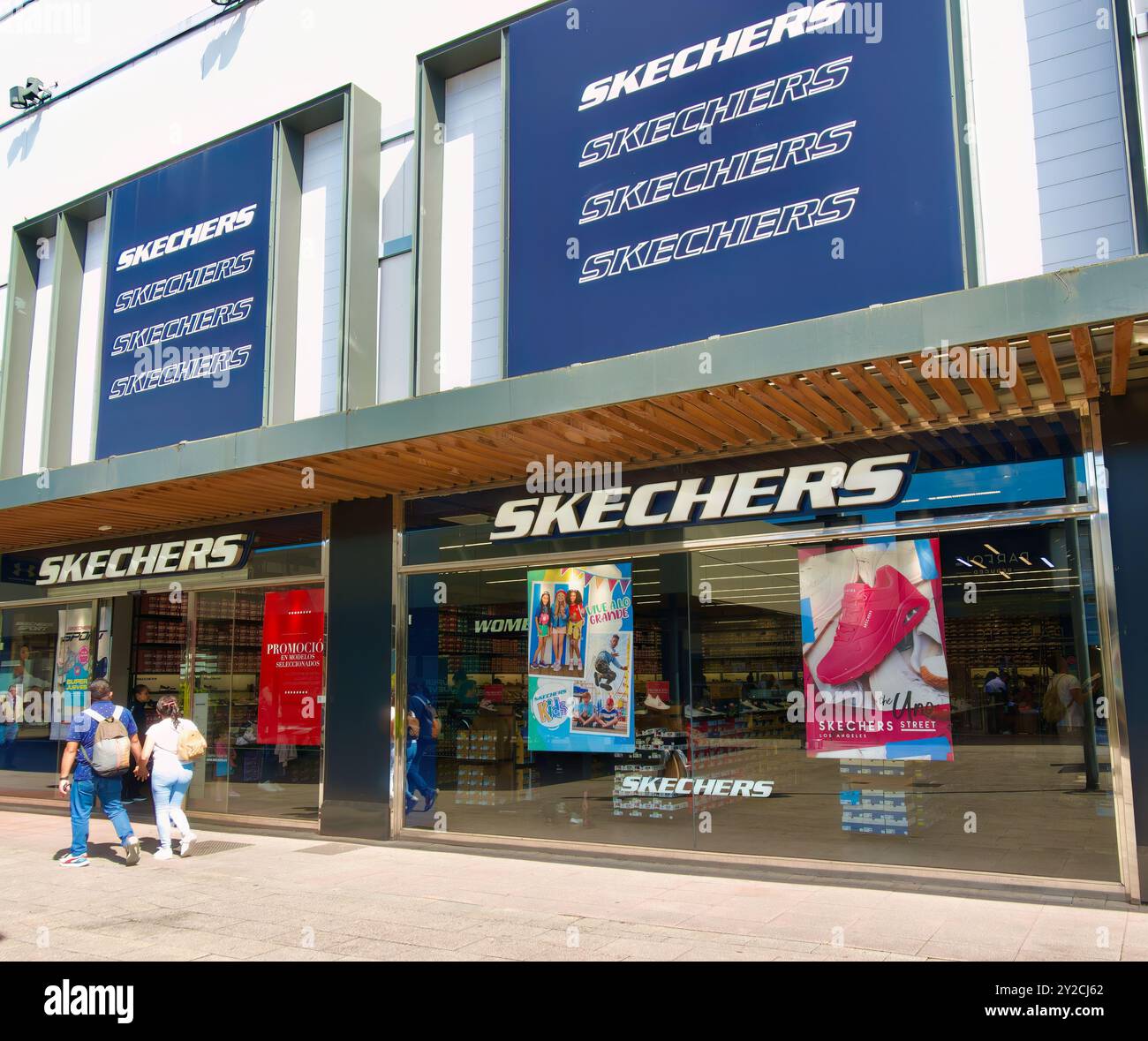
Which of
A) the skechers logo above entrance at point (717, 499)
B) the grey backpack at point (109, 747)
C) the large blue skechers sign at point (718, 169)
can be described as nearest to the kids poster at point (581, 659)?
the skechers logo above entrance at point (717, 499)

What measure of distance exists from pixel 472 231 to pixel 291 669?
211 inches

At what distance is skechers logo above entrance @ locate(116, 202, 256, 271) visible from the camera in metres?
12.1

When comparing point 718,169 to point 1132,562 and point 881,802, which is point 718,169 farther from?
point 881,802

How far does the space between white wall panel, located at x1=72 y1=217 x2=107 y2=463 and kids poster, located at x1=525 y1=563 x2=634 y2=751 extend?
7.48 m

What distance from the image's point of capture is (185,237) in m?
12.5

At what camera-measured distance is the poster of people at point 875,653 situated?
804 centimetres

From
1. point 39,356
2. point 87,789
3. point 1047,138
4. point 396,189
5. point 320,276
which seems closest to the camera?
point 1047,138

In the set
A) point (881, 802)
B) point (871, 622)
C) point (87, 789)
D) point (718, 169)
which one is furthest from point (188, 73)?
point (881, 802)

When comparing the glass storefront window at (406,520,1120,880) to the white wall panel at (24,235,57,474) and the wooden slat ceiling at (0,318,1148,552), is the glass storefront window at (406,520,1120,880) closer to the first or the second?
the wooden slat ceiling at (0,318,1148,552)

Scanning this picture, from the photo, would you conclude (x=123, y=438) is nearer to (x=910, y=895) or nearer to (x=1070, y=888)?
(x=910, y=895)

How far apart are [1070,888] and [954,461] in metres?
3.28

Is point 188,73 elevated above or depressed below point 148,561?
above

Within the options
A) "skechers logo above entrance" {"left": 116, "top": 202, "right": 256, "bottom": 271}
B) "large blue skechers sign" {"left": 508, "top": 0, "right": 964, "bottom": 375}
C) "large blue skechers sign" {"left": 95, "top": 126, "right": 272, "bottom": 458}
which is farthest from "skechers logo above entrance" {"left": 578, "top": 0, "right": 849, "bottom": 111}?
"skechers logo above entrance" {"left": 116, "top": 202, "right": 256, "bottom": 271}

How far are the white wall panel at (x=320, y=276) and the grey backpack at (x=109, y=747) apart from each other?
158 inches
